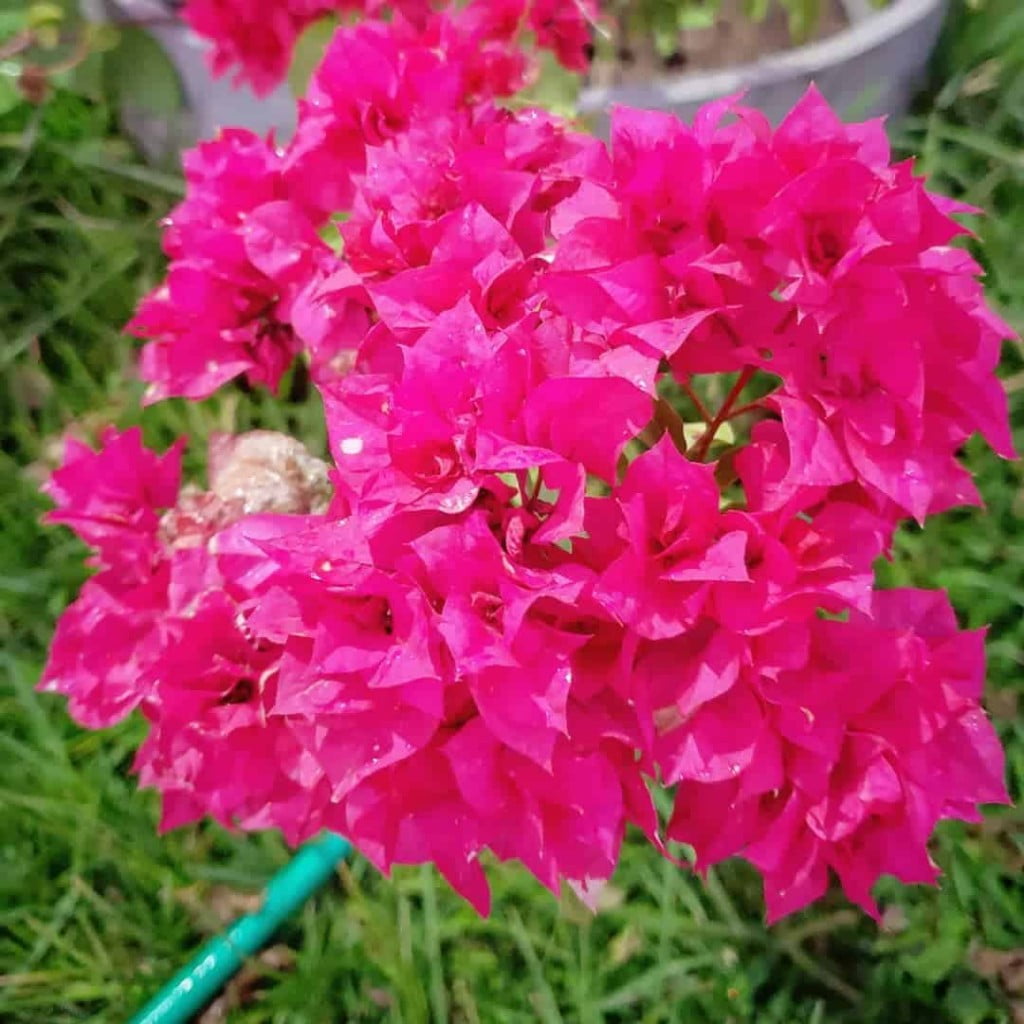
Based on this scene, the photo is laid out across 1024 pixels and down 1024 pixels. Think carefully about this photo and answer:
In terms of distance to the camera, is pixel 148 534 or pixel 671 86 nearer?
pixel 148 534

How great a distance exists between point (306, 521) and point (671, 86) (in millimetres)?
699

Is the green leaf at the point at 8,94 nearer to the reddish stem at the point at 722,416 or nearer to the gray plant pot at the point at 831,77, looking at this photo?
the gray plant pot at the point at 831,77

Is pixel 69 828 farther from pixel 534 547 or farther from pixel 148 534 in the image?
pixel 534 547

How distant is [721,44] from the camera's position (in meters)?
1.16

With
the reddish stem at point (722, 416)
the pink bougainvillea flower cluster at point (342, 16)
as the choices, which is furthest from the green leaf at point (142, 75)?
the reddish stem at point (722, 416)

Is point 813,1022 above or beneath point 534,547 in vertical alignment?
beneath

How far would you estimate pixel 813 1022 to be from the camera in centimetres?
71

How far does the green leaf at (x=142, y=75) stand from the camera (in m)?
1.11

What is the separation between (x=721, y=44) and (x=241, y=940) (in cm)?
102

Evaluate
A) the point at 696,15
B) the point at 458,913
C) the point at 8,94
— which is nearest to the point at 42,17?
the point at 8,94

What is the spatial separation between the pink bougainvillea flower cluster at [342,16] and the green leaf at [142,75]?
12.0 inches

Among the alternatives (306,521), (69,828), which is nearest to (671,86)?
(306,521)

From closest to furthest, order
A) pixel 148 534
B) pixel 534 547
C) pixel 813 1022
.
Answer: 1. pixel 534 547
2. pixel 148 534
3. pixel 813 1022

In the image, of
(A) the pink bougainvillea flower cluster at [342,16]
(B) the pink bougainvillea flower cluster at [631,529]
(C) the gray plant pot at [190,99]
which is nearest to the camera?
(B) the pink bougainvillea flower cluster at [631,529]
